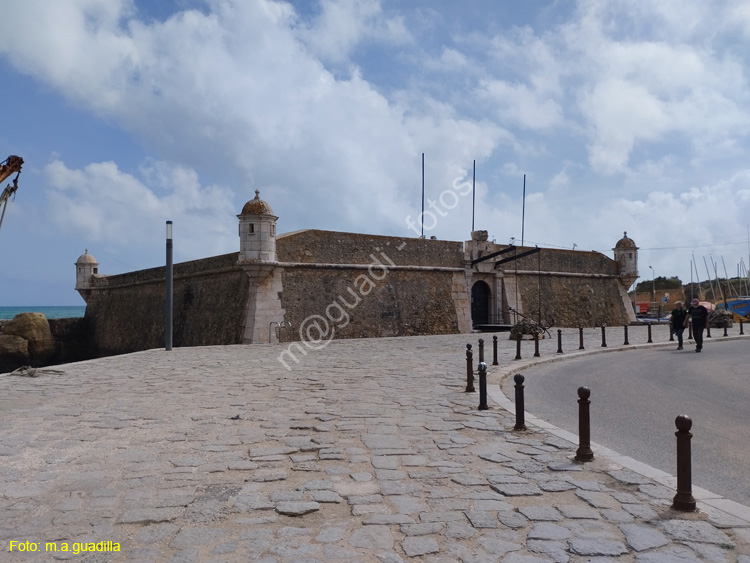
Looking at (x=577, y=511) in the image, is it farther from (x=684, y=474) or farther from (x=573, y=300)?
(x=573, y=300)

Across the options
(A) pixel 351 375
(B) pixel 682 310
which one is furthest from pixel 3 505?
(B) pixel 682 310

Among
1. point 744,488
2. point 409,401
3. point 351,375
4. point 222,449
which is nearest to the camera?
point 744,488

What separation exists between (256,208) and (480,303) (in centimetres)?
1194

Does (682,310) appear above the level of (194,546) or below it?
above

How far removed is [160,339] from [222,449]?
21859mm

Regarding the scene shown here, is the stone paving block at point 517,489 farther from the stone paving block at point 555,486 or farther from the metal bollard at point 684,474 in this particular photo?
the metal bollard at point 684,474

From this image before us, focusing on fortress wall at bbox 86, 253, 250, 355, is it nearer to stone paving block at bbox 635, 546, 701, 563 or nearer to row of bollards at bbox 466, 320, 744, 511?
row of bollards at bbox 466, 320, 744, 511

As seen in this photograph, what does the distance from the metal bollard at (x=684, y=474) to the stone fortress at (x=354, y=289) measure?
1622cm

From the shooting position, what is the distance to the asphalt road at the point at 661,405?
16.1ft

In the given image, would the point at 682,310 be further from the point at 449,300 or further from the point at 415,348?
the point at 449,300

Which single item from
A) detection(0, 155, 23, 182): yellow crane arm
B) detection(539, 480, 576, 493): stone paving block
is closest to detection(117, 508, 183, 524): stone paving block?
detection(539, 480, 576, 493): stone paving block

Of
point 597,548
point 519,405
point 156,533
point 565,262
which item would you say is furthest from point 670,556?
point 565,262

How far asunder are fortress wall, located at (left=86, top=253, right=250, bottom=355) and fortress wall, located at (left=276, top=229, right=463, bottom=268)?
2.13m

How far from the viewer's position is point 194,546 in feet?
10.5
